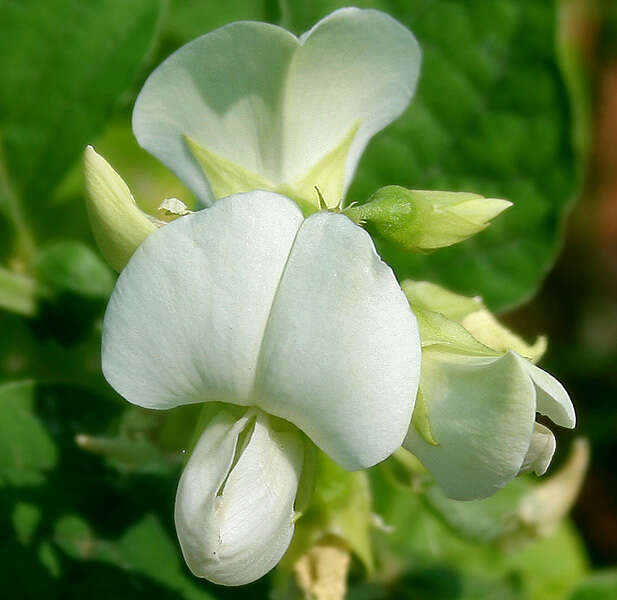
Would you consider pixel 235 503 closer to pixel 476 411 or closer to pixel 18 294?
pixel 476 411

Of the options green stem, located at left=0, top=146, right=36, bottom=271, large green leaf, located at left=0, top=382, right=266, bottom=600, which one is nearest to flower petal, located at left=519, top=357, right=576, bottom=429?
large green leaf, located at left=0, top=382, right=266, bottom=600

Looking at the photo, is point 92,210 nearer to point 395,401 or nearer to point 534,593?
point 395,401

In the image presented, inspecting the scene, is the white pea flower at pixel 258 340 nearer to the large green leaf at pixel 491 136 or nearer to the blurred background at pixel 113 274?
the blurred background at pixel 113 274

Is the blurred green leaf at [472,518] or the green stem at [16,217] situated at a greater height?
the green stem at [16,217]

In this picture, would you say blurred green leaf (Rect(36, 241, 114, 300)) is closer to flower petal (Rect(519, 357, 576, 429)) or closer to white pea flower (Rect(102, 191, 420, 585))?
white pea flower (Rect(102, 191, 420, 585))

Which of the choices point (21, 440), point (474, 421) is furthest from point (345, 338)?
point (21, 440)

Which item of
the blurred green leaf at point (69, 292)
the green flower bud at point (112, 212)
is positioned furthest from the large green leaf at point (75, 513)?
the green flower bud at point (112, 212)

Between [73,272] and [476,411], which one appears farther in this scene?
[73,272]
